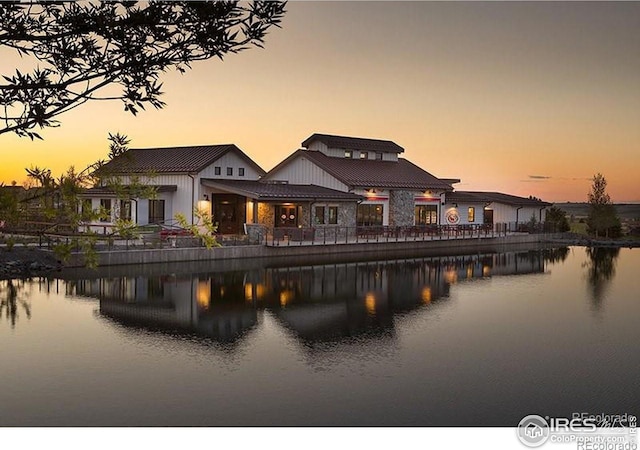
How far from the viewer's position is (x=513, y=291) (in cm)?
2597

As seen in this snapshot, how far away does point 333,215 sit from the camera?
40.2 meters

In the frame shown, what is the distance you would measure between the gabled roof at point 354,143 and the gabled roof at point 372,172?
940 mm

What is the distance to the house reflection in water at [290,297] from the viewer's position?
17.8 metres

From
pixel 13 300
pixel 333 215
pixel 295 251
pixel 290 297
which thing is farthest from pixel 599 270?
pixel 13 300

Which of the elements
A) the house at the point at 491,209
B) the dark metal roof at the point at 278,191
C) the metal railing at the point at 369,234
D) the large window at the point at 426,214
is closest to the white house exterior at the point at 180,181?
the dark metal roof at the point at 278,191

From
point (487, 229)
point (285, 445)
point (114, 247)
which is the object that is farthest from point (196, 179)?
point (285, 445)

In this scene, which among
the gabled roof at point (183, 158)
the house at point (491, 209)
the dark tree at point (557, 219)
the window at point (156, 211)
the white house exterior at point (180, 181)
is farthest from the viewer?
the dark tree at point (557, 219)

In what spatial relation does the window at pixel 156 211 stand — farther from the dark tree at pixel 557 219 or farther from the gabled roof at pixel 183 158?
the dark tree at pixel 557 219

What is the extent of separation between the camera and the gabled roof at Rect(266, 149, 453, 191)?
42750mm

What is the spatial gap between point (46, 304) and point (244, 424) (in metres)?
12.3

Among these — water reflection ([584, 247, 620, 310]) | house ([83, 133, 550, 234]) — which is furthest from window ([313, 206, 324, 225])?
water reflection ([584, 247, 620, 310])

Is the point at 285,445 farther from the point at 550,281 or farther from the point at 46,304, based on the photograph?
the point at 550,281

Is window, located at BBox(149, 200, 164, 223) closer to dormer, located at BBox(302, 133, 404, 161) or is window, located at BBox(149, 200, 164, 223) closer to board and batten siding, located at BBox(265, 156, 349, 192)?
board and batten siding, located at BBox(265, 156, 349, 192)

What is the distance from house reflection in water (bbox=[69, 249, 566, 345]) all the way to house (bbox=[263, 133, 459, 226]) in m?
10.2
